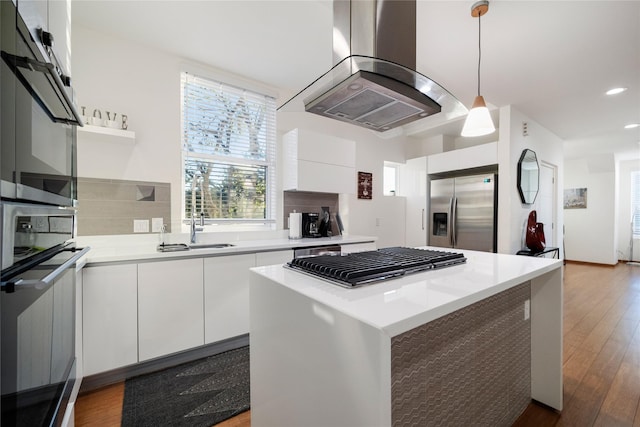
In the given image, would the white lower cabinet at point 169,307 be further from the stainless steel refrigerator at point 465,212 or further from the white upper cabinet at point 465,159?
the white upper cabinet at point 465,159

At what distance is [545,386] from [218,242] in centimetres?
269

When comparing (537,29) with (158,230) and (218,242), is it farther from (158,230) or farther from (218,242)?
(158,230)

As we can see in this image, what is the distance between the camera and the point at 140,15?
2062 mm

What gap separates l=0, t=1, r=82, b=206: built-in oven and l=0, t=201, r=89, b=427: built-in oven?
6cm

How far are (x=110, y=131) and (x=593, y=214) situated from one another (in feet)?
29.9

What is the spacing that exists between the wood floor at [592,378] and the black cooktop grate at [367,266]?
3.45 feet

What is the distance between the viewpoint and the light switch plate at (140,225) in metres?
2.31

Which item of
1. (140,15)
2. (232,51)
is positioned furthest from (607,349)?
(140,15)

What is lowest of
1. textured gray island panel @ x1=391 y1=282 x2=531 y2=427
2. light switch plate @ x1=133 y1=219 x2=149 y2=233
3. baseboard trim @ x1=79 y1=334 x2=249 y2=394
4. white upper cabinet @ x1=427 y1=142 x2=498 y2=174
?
baseboard trim @ x1=79 y1=334 x2=249 y2=394

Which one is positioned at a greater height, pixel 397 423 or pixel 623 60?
pixel 623 60

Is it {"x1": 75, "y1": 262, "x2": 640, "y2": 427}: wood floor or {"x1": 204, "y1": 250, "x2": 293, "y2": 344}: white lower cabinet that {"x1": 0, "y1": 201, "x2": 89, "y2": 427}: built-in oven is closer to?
{"x1": 75, "y1": 262, "x2": 640, "y2": 427}: wood floor

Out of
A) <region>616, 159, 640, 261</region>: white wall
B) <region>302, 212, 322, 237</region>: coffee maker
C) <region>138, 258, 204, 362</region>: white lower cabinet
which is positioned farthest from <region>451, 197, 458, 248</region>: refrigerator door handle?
<region>616, 159, 640, 261</region>: white wall

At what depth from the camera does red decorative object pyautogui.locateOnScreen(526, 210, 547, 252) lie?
11.9 ft

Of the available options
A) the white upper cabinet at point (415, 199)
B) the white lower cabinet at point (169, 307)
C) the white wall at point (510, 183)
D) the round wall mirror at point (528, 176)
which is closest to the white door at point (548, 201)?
the round wall mirror at point (528, 176)
